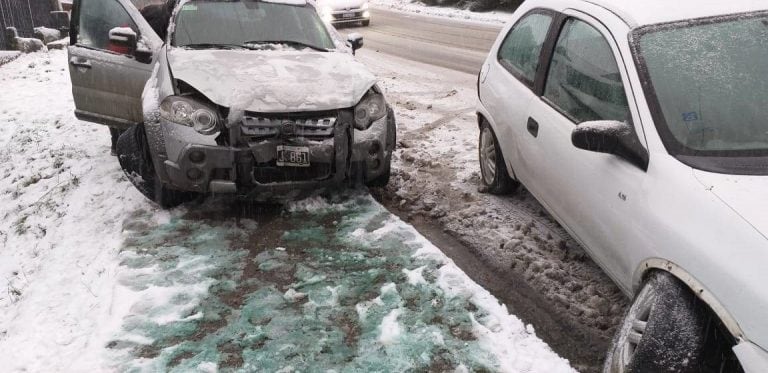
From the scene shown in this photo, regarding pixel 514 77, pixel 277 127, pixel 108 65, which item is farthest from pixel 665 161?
pixel 108 65

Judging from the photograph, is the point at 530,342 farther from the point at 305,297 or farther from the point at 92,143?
the point at 92,143

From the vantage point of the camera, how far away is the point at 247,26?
5699 millimetres

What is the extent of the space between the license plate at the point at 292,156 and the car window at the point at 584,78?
6.04 feet

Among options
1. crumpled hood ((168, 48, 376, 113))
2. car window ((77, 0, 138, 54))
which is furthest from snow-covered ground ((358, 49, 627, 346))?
car window ((77, 0, 138, 54))

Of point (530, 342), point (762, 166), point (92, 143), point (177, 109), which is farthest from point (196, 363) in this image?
point (92, 143)

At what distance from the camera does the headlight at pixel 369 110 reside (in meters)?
4.78

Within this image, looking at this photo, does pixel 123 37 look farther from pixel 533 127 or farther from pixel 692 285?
pixel 692 285

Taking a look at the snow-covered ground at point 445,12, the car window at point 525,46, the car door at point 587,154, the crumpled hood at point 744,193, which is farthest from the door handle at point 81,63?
the snow-covered ground at point 445,12

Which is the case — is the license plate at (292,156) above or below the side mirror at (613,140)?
below

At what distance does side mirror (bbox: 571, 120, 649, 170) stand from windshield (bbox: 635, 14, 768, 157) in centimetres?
13

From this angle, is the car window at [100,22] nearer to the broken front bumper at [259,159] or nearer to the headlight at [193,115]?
the headlight at [193,115]

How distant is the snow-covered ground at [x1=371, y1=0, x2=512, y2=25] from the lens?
23797 mm

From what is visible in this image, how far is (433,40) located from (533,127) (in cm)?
1350

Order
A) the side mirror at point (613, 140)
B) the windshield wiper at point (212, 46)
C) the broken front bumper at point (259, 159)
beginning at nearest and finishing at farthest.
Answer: the side mirror at point (613, 140), the broken front bumper at point (259, 159), the windshield wiper at point (212, 46)
